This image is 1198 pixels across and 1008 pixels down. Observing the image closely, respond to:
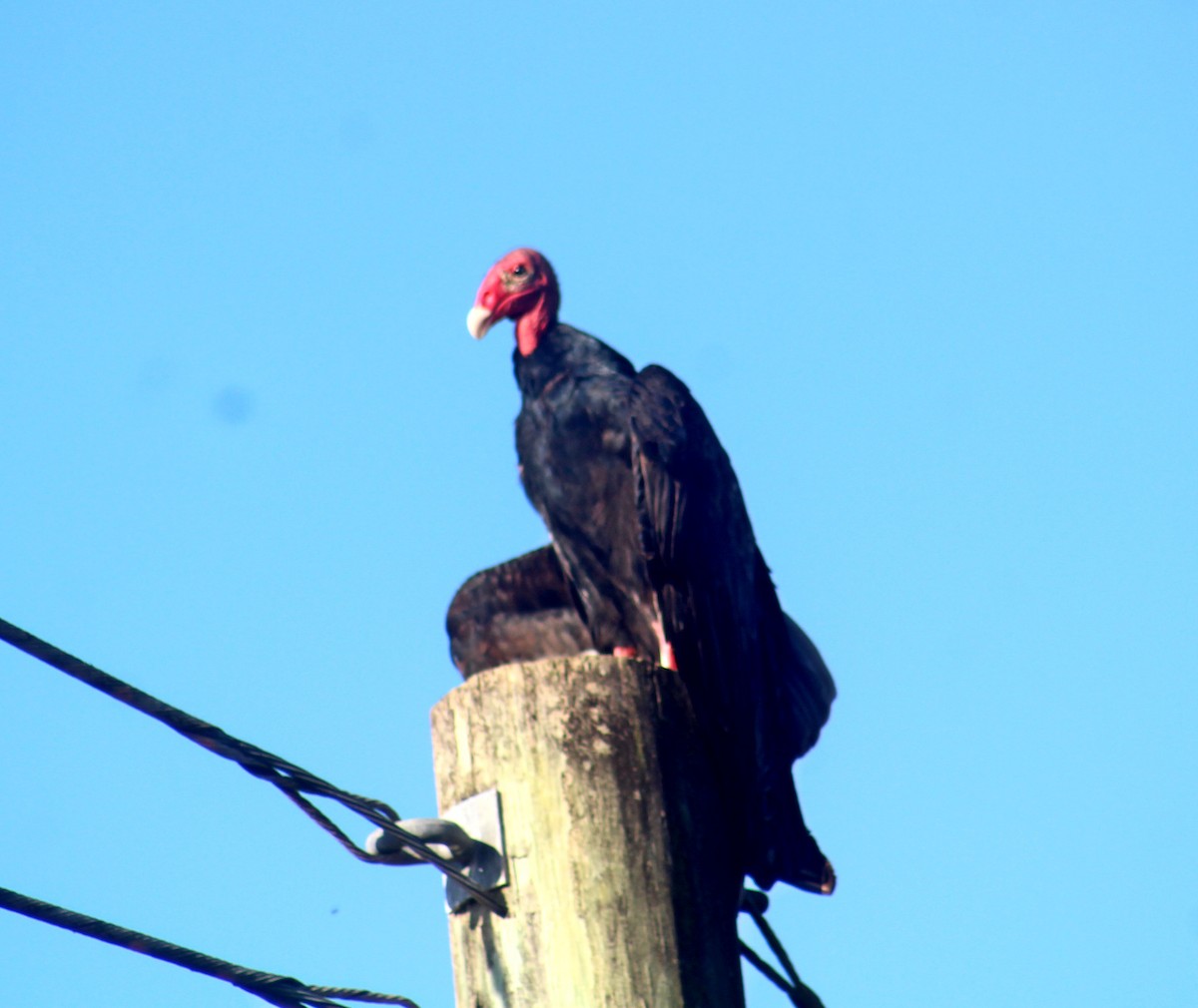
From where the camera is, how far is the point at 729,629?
364 centimetres

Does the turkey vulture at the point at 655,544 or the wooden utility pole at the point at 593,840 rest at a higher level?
the turkey vulture at the point at 655,544

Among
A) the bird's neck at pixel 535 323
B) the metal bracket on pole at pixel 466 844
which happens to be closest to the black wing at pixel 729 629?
the metal bracket on pole at pixel 466 844

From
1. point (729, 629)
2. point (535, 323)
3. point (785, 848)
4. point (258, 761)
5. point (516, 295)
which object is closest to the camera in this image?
point (258, 761)

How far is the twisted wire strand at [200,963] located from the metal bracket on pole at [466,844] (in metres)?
0.19

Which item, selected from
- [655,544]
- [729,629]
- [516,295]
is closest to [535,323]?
[516,295]

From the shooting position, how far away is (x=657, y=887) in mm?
2328

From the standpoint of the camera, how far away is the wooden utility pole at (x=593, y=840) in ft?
7.50

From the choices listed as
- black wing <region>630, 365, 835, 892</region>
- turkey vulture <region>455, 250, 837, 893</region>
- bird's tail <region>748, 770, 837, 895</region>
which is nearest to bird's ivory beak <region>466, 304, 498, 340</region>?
turkey vulture <region>455, 250, 837, 893</region>

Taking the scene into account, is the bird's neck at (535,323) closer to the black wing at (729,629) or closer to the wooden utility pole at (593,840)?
the black wing at (729,629)

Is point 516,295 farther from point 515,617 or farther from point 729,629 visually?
point 729,629

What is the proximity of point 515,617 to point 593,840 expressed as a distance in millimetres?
2007

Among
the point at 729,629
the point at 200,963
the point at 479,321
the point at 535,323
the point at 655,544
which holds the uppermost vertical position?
the point at 479,321

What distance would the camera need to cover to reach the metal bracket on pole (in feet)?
7.71

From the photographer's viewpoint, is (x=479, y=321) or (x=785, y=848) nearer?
(x=785, y=848)
